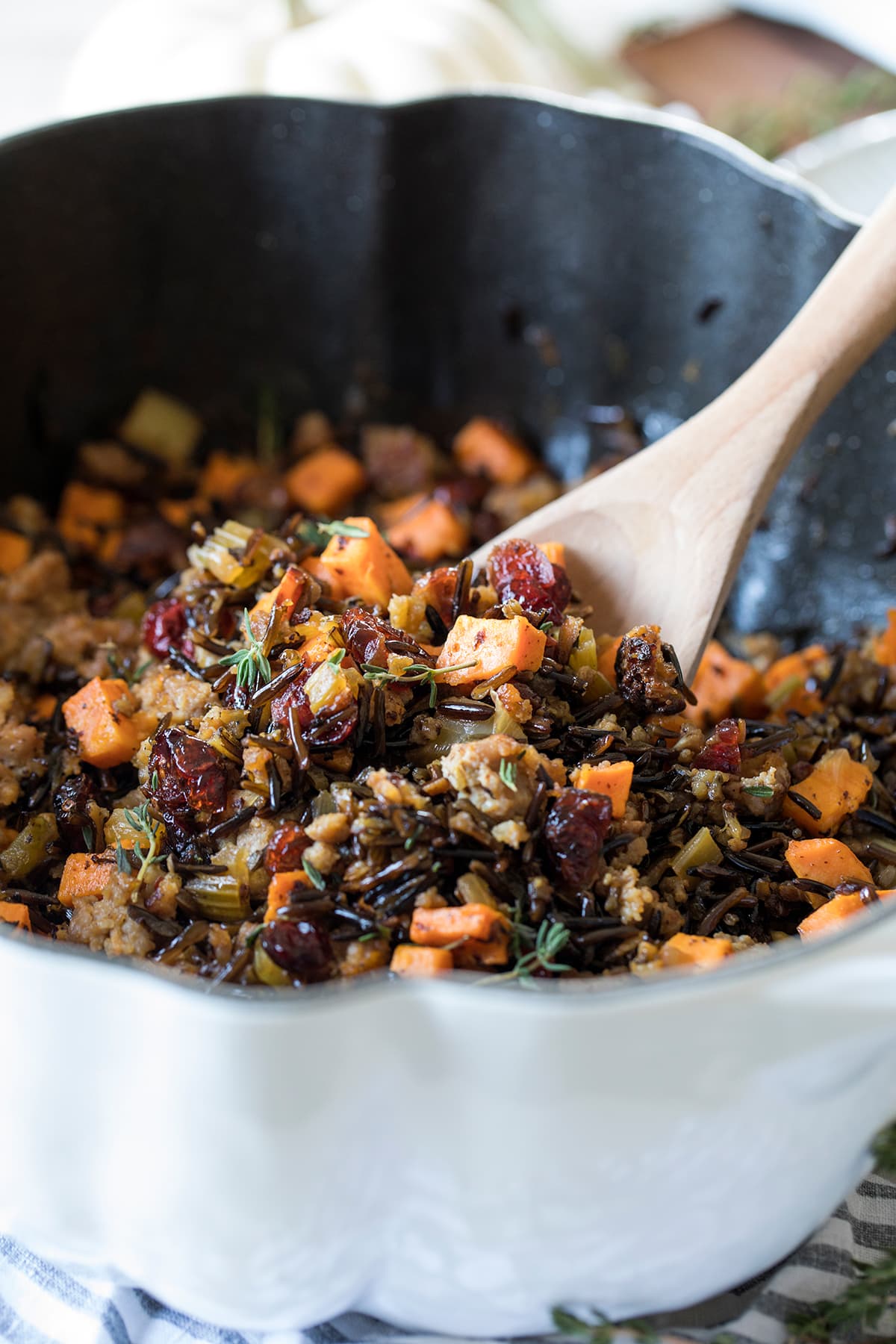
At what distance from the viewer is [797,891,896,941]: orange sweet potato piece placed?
6.01 feet

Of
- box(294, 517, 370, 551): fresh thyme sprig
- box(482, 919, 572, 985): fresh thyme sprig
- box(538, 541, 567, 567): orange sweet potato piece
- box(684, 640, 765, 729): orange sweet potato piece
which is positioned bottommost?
box(684, 640, 765, 729): orange sweet potato piece

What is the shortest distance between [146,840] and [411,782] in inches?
16.8

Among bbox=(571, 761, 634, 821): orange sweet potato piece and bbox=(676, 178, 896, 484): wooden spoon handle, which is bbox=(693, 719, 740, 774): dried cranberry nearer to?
bbox=(571, 761, 634, 821): orange sweet potato piece

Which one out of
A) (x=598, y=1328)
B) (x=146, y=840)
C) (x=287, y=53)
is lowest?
(x=598, y=1328)

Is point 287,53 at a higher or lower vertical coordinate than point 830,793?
higher

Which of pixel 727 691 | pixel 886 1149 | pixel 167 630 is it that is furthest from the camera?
pixel 727 691

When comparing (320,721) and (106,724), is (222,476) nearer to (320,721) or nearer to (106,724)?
(106,724)

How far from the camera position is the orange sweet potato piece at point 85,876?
6.33 feet

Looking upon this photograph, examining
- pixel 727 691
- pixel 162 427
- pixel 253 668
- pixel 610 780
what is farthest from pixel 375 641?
pixel 162 427

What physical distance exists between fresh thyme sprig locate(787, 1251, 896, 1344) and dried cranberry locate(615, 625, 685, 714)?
2.84 ft

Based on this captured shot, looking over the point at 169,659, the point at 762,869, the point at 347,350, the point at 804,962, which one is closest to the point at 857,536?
the point at 762,869

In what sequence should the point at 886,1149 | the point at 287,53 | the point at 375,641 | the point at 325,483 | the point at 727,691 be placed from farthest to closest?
the point at 287,53, the point at 325,483, the point at 727,691, the point at 375,641, the point at 886,1149

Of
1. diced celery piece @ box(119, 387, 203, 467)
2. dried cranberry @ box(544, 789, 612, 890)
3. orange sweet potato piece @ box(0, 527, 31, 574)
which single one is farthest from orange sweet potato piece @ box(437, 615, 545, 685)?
diced celery piece @ box(119, 387, 203, 467)

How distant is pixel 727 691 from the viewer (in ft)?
8.50
